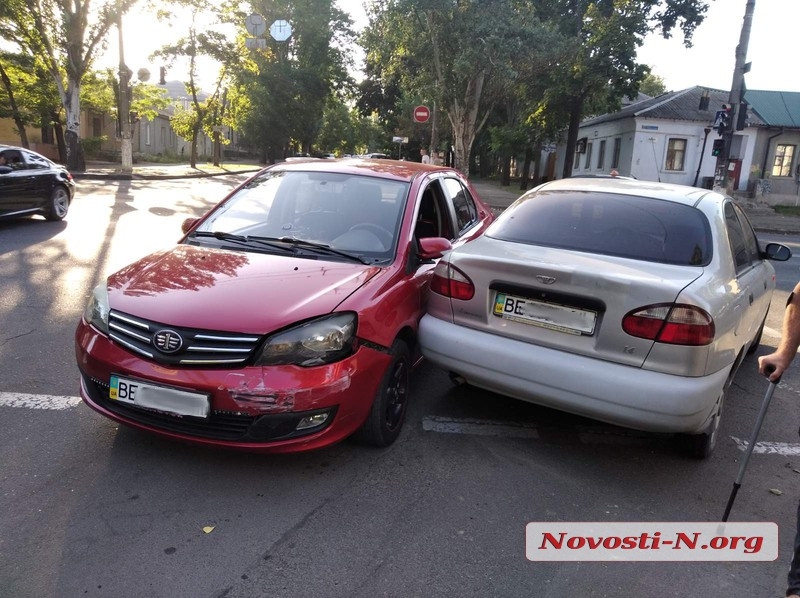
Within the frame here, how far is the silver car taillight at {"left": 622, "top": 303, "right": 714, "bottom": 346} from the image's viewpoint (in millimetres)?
3092

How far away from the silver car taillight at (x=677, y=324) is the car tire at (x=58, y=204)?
433 inches

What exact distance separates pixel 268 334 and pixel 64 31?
23332 mm

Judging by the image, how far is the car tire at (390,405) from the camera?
11.2 feet

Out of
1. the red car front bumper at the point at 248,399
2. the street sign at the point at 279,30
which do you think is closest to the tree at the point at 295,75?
the street sign at the point at 279,30

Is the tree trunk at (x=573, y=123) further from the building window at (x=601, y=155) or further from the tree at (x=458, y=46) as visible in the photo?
the building window at (x=601, y=155)

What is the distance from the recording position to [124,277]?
3582mm

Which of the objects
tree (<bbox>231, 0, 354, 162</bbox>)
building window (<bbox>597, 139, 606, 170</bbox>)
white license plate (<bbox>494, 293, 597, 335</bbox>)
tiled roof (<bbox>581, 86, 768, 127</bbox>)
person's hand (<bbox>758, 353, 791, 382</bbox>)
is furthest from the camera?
tree (<bbox>231, 0, 354, 162</bbox>)

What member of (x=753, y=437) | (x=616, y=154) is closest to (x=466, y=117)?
(x=616, y=154)

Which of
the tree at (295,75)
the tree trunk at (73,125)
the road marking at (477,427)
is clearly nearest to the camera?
the road marking at (477,427)

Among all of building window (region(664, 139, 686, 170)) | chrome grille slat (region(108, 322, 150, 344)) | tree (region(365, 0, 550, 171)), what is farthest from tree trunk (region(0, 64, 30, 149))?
building window (region(664, 139, 686, 170))

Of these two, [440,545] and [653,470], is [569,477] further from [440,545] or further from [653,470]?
[440,545]

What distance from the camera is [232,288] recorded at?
329 centimetres

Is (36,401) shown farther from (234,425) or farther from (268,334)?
(268,334)
